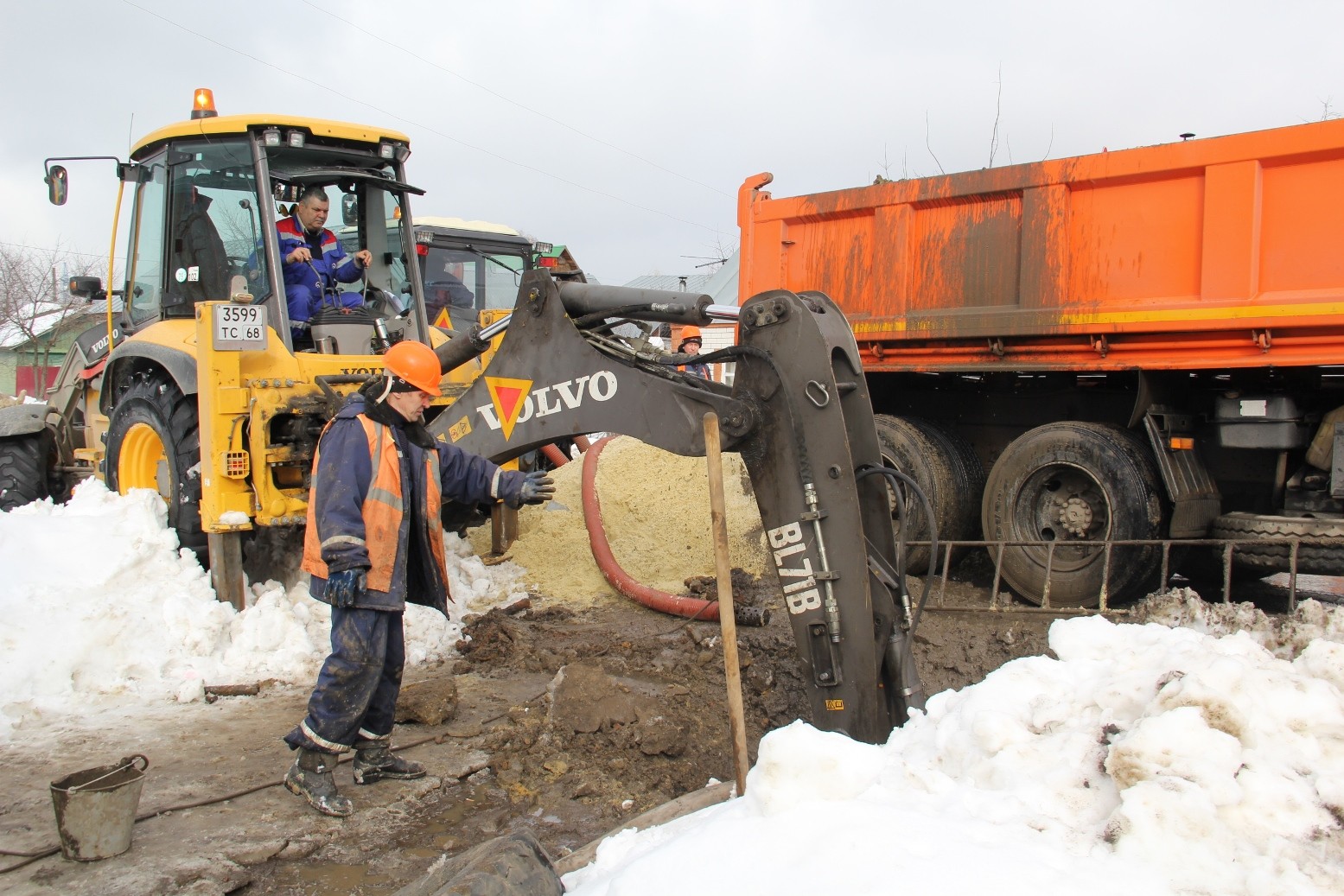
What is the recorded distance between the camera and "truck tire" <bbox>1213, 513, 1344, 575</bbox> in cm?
525

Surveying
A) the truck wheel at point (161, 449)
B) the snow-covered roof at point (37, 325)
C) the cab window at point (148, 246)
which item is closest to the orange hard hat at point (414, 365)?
the truck wheel at point (161, 449)

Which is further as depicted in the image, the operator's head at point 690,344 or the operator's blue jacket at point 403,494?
the operator's head at point 690,344

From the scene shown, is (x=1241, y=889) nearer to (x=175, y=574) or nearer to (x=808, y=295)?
(x=808, y=295)

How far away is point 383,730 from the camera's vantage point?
4426mm

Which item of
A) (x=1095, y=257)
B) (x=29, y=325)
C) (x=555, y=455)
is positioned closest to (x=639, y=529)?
(x=555, y=455)

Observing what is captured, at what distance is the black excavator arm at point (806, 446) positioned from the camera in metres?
3.70

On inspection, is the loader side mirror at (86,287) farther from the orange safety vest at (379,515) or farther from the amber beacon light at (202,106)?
the orange safety vest at (379,515)

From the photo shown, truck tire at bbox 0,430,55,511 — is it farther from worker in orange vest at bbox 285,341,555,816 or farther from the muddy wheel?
the muddy wheel

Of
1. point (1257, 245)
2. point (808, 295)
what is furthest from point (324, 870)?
point (1257, 245)

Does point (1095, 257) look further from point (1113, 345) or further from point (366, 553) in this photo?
point (366, 553)

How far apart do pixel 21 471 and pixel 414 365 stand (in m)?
5.76

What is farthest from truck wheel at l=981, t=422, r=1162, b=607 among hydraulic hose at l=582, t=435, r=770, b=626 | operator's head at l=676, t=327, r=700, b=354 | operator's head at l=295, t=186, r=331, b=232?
operator's head at l=295, t=186, r=331, b=232

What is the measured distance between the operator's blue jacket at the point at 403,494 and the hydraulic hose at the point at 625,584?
236 centimetres

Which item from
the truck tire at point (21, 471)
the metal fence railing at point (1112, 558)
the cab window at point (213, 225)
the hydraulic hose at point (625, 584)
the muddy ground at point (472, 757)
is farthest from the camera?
the truck tire at point (21, 471)
